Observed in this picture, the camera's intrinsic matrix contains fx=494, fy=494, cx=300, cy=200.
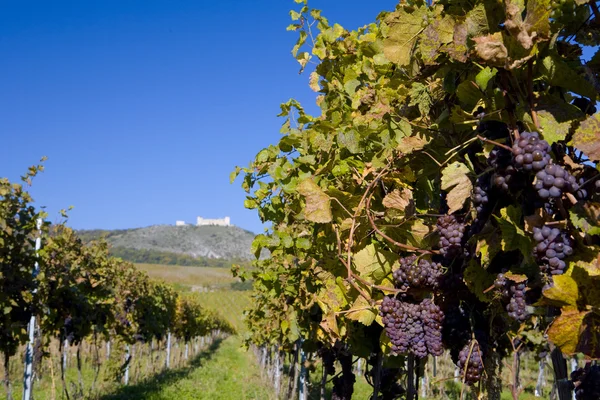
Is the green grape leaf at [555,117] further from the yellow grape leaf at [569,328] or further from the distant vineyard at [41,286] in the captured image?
the distant vineyard at [41,286]

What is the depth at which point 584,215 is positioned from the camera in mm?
1047

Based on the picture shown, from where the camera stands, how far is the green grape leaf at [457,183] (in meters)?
1.47

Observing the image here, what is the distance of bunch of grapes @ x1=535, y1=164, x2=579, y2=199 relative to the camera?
3.36ft

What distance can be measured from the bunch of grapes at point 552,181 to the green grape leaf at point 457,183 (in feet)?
1.36

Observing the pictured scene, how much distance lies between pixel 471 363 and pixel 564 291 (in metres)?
0.68

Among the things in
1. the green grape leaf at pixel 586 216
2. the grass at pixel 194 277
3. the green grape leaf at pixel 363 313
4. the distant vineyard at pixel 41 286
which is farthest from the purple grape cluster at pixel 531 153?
the grass at pixel 194 277

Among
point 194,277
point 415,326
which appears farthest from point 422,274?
point 194,277

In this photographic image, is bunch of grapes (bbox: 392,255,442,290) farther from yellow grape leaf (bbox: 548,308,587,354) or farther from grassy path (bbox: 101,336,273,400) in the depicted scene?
Answer: grassy path (bbox: 101,336,273,400)

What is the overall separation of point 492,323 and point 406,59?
93 cm

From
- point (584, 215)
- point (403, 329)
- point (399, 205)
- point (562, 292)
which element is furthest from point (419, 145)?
point (562, 292)

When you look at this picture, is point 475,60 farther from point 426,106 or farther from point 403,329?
point 403,329

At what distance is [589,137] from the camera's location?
3.49 ft

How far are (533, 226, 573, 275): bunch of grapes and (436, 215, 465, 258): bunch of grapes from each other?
38cm

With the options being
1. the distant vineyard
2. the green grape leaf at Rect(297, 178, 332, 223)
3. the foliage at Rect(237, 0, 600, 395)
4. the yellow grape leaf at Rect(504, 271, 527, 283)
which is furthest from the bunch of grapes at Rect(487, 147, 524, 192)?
the distant vineyard
